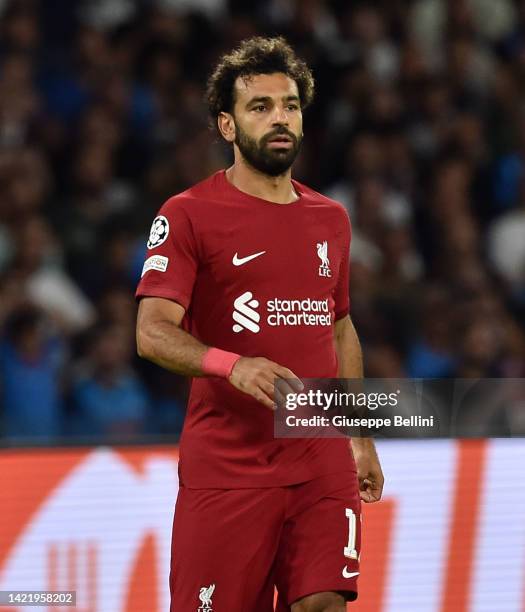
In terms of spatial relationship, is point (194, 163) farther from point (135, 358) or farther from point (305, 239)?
point (305, 239)

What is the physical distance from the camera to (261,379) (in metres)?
3.34

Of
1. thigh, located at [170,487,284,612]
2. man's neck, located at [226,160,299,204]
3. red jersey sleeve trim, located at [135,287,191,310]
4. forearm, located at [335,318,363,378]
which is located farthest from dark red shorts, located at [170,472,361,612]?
man's neck, located at [226,160,299,204]

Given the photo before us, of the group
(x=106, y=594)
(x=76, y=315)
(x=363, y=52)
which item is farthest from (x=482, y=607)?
(x=363, y=52)

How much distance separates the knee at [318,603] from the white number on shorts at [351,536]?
12 cm

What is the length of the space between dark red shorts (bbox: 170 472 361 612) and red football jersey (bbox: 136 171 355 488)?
5 cm

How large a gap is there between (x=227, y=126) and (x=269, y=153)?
21 centimetres

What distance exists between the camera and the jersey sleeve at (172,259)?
3748 mm

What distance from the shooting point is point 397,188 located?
27.8ft

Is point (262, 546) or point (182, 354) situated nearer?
point (182, 354)

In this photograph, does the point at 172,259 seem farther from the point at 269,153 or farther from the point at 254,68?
the point at 254,68

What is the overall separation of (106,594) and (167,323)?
1625 millimetres

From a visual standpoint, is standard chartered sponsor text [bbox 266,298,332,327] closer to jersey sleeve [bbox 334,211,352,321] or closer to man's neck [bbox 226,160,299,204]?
jersey sleeve [bbox 334,211,352,321]

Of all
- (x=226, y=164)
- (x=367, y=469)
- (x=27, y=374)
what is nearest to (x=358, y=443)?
(x=367, y=469)

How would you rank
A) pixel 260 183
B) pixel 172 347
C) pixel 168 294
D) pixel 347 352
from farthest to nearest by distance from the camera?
pixel 347 352 → pixel 260 183 → pixel 168 294 → pixel 172 347
